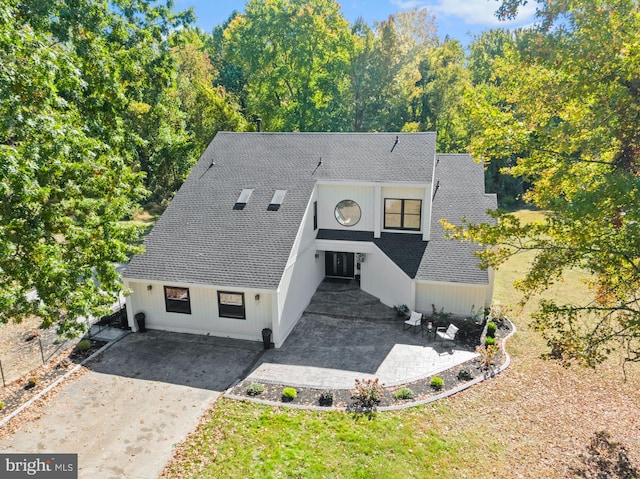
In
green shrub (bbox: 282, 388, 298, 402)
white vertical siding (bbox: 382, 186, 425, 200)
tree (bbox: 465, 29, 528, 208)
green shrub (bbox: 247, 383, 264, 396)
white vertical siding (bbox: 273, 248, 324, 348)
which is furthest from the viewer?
tree (bbox: 465, 29, 528, 208)

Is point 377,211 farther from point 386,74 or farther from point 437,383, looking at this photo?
point 386,74

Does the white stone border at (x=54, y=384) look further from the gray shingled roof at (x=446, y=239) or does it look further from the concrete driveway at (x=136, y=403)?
the gray shingled roof at (x=446, y=239)

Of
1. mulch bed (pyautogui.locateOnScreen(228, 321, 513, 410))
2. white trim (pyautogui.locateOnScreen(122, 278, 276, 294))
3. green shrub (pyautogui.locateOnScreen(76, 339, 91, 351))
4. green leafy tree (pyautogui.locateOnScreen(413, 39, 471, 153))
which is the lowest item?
mulch bed (pyautogui.locateOnScreen(228, 321, 513, 410))

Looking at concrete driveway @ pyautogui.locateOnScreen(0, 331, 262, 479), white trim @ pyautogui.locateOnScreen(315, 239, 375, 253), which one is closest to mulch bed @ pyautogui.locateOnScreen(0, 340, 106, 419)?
concrete driveway @ pyautogui.locateOnScreen(0, 331, 262, 479)

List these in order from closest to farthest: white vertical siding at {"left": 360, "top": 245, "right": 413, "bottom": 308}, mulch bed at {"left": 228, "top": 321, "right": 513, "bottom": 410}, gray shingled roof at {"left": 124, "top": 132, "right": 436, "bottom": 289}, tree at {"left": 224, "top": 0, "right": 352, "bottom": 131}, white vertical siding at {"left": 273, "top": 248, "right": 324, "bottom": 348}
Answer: mulch bed at {"left": 228, "top": 321, "right": 513, "bottom": 410} → white vertical siding at {"left": 273, "top": 248, "right": 324, "bottom": 348} → gray shingled roof at {"left": 124, "top": 132, "right": 436, "bottom": 289} → white vertical siding at {"left": 360, "top": 245, "right": 413, "bottom": 308} → tree at {"left": 224, "top": 0, "right": 352, "bottom": 131}

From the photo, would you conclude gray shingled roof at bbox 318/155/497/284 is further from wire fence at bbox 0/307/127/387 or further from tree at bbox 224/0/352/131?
tree at bbox 224/0/352/131

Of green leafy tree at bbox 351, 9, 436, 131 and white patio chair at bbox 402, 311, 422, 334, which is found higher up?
green leafy tree at bbox 351, 9, 436, 131

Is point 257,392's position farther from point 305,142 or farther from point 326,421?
point 305,142

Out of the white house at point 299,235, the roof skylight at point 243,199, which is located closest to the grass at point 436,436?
the white house at point 299,235
